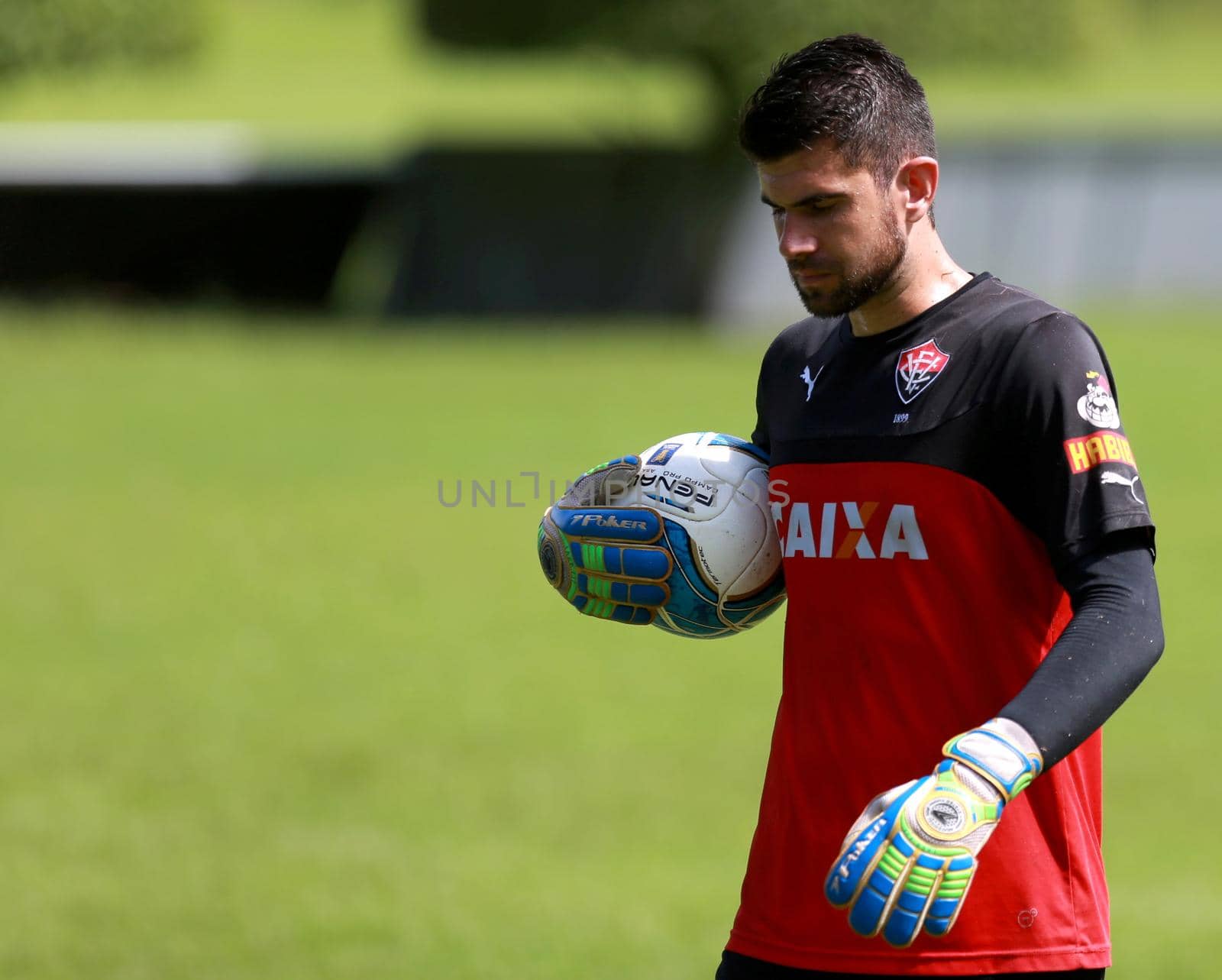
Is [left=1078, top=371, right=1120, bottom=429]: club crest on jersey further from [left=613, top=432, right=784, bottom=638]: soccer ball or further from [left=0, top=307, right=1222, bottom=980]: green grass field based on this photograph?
[left=0, top=307, right=1222, bottom=980]: green grass field

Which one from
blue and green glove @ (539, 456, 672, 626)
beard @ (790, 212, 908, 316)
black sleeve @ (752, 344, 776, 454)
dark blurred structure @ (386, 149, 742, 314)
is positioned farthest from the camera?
dark blurred structure @ (386, 149, 742, 314)

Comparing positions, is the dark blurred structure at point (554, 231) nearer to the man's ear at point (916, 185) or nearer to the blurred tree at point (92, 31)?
the blurred tree at point (92, 31)

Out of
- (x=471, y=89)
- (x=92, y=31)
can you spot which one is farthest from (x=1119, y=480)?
(x=471, y=89)

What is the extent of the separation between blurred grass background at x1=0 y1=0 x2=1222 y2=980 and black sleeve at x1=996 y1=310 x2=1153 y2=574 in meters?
3.49

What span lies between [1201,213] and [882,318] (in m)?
32.7

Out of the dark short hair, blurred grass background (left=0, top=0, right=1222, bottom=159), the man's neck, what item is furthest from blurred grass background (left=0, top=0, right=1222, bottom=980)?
blurred grass background (left=0, top=0, right=1222, bottom=159)

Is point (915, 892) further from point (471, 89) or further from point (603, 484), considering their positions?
point (471, 89)

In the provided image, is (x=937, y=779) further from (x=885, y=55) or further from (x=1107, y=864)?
(x=1107, y=864)

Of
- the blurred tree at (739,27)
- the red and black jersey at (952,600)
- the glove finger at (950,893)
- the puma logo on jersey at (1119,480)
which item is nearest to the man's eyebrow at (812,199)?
the red and black jersey at (952,600)

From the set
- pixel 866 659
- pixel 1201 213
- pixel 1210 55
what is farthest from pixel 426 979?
pixel 1210 55

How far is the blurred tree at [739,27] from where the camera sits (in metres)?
28.0

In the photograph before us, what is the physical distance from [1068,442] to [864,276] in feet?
1.52

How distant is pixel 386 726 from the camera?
8.96 metres

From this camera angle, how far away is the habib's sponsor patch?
2.74 metres
